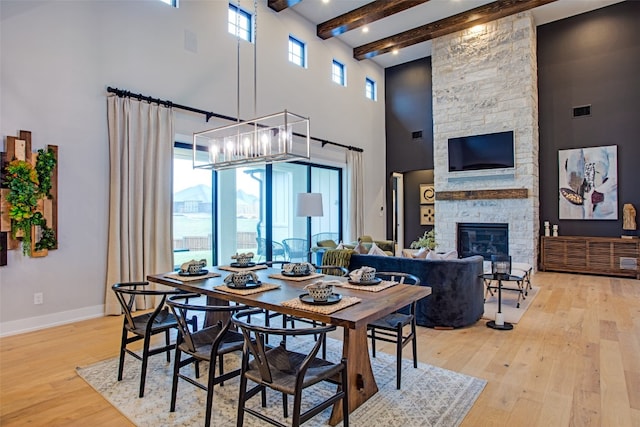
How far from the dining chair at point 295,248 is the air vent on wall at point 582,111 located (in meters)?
6.25

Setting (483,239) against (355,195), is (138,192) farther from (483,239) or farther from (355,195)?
(483,239)

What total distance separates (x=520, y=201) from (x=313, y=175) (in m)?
4.37

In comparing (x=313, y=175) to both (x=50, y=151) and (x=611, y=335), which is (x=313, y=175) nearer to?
(x=50, y=151)

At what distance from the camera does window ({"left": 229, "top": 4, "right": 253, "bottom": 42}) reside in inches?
248

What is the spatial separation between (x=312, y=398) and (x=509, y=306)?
11.7 ft

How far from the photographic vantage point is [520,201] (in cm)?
760

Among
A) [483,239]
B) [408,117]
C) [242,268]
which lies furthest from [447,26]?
[242,268]

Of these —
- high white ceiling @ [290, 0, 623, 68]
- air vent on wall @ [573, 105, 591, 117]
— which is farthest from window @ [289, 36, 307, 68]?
air vent on wall @ [573, 105, 591, 117]

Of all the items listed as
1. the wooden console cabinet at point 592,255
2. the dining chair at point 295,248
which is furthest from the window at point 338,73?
the wooden console cabinet at point 592,255

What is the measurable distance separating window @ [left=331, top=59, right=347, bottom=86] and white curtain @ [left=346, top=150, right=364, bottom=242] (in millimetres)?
1673

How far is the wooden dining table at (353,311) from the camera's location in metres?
2.11

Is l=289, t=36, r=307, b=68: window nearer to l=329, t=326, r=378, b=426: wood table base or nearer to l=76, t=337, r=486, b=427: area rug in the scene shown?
l=76, t=337, r=486, b=427: area rug

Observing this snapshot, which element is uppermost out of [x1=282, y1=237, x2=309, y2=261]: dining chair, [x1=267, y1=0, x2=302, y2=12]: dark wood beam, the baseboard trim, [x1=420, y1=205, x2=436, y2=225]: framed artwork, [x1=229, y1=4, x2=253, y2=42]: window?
[x1=267, y1=0, x2=302, y2=12]: dark wood beam

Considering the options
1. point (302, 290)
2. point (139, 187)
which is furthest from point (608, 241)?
point (139, 187)
